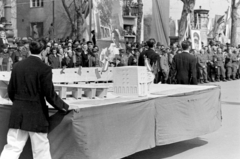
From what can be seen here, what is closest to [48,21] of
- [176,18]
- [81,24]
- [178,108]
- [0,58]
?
[81,24]

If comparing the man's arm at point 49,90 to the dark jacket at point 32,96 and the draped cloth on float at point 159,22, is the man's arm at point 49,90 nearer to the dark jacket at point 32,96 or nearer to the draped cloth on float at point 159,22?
the dark jacket at point 32,96

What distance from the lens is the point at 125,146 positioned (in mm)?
5555

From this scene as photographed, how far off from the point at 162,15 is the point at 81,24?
56.4 feet

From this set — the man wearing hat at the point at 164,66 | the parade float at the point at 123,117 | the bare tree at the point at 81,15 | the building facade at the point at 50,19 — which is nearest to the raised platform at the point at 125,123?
the parade float at the point at 123,117

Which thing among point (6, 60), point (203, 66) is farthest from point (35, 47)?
point (203, 66)

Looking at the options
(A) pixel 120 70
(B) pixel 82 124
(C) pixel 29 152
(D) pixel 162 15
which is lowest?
(C) pixel 29 152

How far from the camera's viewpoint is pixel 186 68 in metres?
8.95

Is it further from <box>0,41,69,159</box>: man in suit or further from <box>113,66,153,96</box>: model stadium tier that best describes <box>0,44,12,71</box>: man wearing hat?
<box>0,41,69,159</box>: man in suit

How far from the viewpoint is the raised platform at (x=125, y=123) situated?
4.91 m

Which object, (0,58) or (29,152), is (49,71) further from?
(0,58)

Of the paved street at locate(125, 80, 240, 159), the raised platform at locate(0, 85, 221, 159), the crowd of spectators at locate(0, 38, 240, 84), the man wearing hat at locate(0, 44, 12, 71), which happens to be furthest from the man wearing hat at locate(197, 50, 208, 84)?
the raised platform at locate(0, 85, 221, 159)

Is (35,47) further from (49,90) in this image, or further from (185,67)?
(185,67)

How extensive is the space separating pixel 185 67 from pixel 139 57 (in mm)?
1177

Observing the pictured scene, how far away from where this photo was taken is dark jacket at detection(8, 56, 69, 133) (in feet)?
15.4
